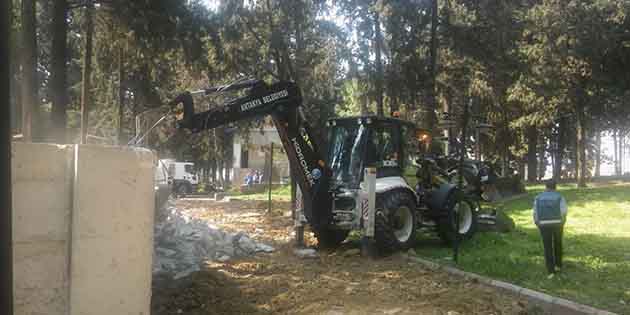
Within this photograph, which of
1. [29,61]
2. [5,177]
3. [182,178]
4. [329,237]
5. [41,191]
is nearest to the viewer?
[5,177]

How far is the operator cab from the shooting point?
10.4m

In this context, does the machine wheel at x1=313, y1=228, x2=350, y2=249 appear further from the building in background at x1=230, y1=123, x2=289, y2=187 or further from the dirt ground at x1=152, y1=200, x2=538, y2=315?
the building in background at x1=230, y1=123, x2=289, y2=187

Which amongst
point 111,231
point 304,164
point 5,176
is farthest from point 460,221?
point 5,176

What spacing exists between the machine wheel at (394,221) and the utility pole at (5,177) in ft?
26.5

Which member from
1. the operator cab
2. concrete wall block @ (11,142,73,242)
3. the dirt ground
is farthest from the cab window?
concrete wall block @ (11,142,73,242)

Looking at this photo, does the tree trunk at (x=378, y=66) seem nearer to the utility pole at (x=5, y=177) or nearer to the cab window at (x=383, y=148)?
the cab window at (x=383, y=148)

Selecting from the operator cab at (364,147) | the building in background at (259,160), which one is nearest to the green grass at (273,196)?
the building in background at (259,160)

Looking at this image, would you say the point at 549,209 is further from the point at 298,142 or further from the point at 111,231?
the point at 111,231

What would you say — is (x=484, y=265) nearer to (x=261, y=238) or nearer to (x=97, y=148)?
(x=261, y=238)

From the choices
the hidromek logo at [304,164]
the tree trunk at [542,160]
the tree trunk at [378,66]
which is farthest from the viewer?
the tree trunk at [542,160]

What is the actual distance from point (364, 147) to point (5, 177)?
342 inches

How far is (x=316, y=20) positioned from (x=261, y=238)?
9067 millimetres

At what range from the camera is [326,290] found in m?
7.30

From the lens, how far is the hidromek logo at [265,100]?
9.34 m
